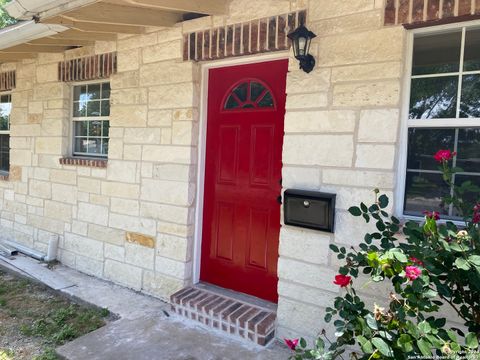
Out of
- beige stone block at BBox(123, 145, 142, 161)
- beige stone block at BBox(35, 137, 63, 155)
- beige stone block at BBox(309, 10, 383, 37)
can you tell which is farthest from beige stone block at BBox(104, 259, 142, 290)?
beige stone block at BBox(309, 10, 383, 37)

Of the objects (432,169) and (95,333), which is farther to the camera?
(95,333)

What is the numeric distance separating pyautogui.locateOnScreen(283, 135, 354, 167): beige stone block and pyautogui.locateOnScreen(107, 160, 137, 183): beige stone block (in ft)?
6.09

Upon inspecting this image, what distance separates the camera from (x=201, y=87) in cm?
371

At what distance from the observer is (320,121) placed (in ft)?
9.55

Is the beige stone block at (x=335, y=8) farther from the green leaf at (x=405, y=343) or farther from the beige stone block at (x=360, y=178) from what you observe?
the green leaf at (x=405, y=343)

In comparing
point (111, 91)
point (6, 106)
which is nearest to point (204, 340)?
point (111, 91)

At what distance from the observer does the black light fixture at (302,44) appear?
9.23 feet

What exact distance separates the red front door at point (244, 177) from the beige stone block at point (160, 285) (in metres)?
0.30

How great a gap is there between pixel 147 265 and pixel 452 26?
3425 mm

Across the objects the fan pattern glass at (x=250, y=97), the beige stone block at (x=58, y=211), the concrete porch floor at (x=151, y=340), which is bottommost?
the concrete porch floor at (x=151, y=340)

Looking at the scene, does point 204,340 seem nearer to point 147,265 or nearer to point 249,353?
point 249,353

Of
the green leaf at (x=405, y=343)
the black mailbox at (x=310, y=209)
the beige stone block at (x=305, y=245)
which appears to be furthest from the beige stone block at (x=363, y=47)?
the green leaf at (x=405, y=343)

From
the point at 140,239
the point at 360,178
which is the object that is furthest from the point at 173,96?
the point at 360,178

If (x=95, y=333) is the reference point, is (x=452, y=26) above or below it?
above
